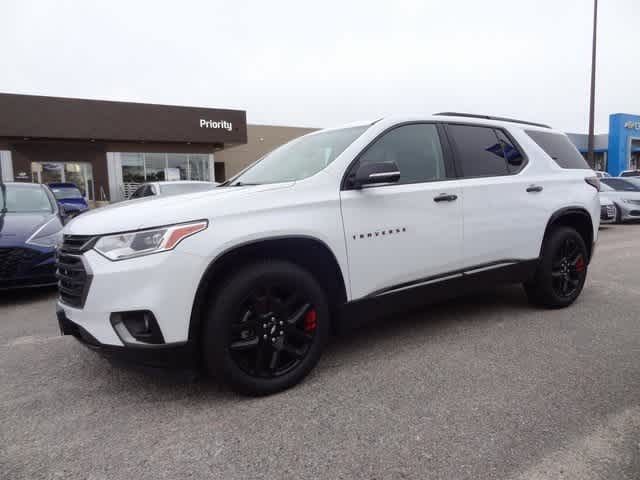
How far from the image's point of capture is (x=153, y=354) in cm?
226

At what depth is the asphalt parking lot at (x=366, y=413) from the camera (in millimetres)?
1963

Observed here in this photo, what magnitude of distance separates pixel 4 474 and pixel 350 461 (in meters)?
1.55

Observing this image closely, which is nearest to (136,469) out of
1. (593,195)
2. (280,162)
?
(280,162)

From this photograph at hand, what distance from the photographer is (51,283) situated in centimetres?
493

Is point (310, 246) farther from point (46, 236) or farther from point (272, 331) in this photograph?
point (46, 236)

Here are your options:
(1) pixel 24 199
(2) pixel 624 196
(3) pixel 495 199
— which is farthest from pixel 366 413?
(2) pixel 624 196

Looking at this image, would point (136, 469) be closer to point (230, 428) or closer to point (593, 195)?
point (230, 428)

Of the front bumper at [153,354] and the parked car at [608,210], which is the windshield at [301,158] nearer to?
the front bumper at [153,354]

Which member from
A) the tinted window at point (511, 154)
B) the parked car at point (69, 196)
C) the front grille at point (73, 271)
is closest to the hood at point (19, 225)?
the front grille at point (73, 271)

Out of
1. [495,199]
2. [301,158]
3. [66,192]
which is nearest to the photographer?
[301,158]

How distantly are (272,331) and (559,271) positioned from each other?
3.05 metres

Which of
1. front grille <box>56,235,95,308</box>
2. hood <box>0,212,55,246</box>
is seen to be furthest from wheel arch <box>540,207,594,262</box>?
hood <box>0,212,55,246</box>

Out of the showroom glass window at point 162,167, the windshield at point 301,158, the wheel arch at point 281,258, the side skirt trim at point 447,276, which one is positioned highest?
the showroom glass window at point 162,167

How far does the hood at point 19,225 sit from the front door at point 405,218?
393 cm
